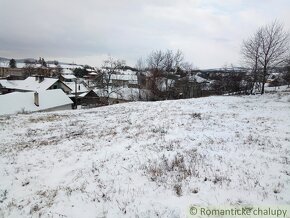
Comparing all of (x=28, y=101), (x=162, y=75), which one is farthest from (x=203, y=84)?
(x=28, y=101)

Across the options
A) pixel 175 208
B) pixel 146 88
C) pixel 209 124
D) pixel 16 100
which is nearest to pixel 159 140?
pixel 209 124

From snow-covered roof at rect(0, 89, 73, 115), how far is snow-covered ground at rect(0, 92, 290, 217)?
27620 millimetres

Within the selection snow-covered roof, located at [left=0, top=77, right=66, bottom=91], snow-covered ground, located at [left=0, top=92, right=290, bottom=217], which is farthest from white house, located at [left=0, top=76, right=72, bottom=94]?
snow-covered ground, located at [left=0, top=92, right=290, bottom=217]

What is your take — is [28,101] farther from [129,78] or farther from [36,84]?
[129,78]

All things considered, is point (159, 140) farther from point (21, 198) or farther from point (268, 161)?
point (21, 198)

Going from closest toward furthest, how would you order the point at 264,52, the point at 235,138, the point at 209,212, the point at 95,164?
the point at 209,212 < the point at 95,164 < the point at 235,138 < the point at 264,52

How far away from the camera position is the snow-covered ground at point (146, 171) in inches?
182

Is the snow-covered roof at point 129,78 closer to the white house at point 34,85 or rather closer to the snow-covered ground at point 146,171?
the white house at point 34,85

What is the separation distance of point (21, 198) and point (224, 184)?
5035 mm

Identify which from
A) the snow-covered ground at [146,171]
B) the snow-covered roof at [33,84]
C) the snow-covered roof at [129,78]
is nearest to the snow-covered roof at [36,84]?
the snow-covered roof at [33,84]

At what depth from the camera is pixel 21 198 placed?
5.53 metres

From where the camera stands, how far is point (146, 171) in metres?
6.10

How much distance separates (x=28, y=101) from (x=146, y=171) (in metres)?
37.5

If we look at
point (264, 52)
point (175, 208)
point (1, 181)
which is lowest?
point (1, 181)
